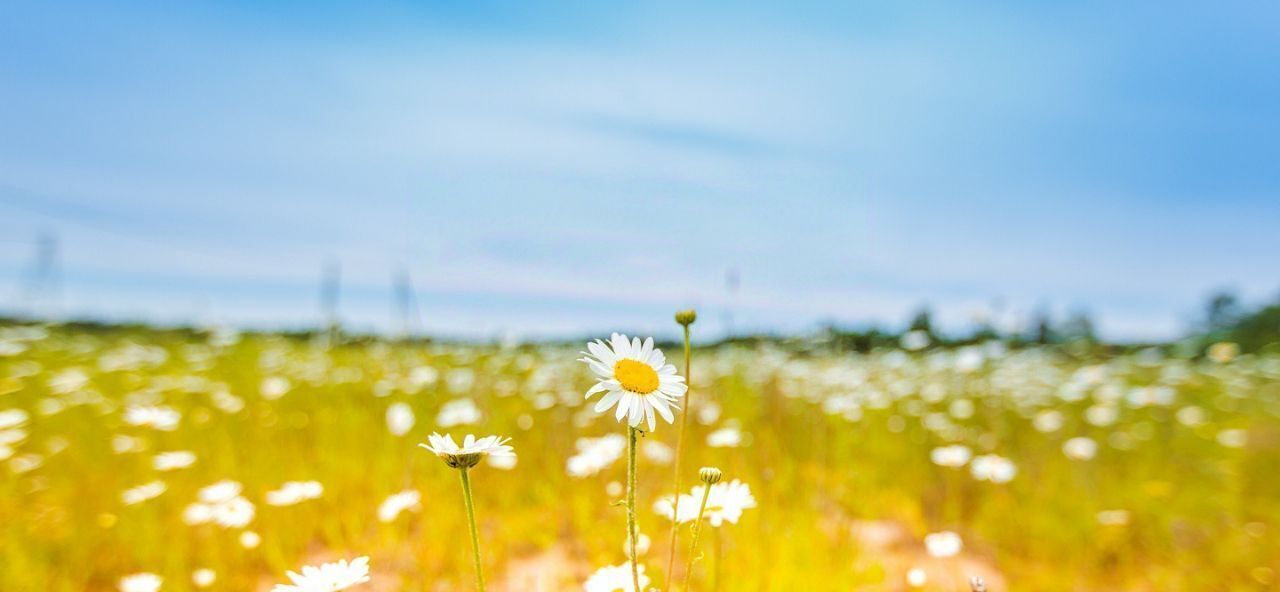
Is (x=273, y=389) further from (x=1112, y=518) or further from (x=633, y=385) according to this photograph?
(x=1112, y=518)

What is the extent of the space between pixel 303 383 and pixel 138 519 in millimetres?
2615

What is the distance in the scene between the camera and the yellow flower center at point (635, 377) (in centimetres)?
112

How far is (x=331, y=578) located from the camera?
1254mm

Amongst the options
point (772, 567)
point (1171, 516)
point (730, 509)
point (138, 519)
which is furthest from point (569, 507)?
point (1171, 516)

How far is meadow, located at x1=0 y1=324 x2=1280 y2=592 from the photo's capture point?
2.91 meters

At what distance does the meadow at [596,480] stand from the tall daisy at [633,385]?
487 mm

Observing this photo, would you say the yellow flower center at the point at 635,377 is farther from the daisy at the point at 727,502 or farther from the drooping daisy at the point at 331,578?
the drooping daisy at the point at 331,578

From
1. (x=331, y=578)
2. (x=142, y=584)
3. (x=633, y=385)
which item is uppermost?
(x=633, y=385)

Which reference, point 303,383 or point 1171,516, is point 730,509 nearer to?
point 1171,516

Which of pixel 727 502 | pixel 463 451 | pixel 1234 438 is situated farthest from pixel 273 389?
pixel 1234 438

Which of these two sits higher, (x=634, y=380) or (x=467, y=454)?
(x=634, y=380)

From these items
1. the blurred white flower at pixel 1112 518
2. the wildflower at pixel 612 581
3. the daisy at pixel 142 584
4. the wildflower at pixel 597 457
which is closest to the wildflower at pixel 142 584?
the daisy at pixel 142 584

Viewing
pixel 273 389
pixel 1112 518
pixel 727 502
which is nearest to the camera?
pixel 727 502

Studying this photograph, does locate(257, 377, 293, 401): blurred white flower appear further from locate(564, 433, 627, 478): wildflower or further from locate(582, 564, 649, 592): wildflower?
locate(582, 564, 649, 592): wildflower
